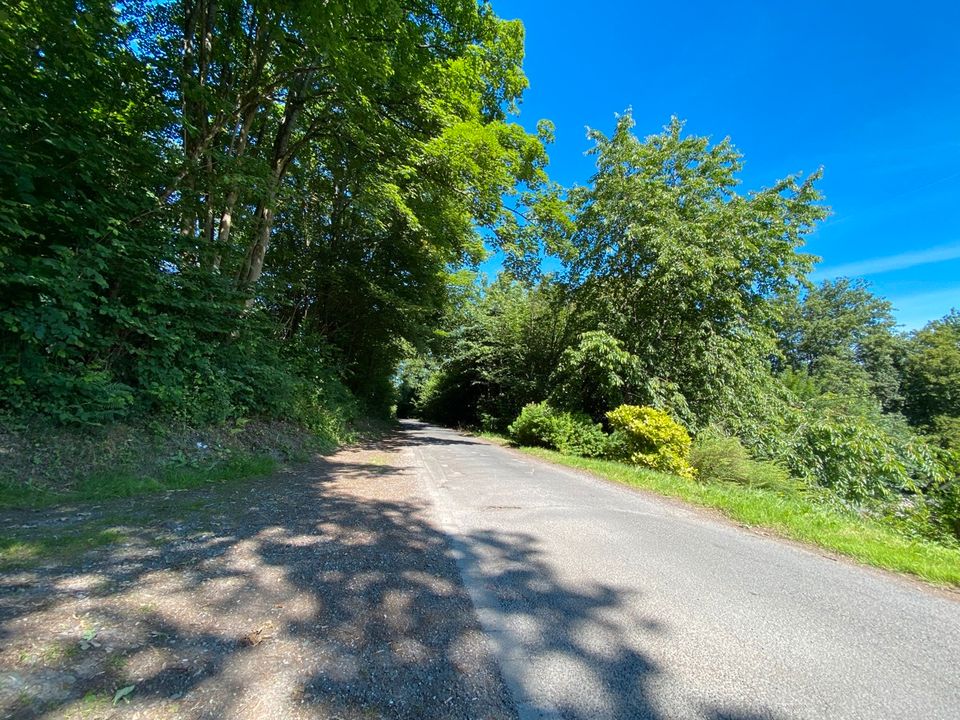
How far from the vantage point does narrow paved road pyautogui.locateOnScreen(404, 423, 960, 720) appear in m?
2.00

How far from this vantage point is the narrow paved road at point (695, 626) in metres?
2.00

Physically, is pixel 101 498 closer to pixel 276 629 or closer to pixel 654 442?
pixel 276 629

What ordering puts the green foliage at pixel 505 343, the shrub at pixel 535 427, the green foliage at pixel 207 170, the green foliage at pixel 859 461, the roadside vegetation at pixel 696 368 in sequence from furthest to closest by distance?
the green foliage at pixel 505 343 < the shrub at pixel 535 427 < the green foliage at pixel 859 461 < the roadside vegetation at pixel 696 368 < the green foliage at pixel 207 170

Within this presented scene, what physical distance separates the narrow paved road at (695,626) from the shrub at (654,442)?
19.3ft

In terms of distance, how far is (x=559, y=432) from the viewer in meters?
13.4

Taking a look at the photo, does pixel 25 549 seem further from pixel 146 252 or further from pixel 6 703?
pixel 146 252

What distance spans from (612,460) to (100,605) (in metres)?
10.9

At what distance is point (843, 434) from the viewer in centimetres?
1058

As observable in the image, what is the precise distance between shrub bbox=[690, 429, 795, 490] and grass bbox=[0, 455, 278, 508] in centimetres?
940

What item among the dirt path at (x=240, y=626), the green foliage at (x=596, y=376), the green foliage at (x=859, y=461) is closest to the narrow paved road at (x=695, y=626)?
the dirt path at (x=240, y=626)

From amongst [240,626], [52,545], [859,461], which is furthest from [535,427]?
[240,626]

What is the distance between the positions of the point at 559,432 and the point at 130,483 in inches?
423

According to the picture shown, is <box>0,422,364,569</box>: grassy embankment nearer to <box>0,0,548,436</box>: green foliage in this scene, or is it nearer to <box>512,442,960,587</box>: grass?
<box>0,0,548,436</box>: green foliage

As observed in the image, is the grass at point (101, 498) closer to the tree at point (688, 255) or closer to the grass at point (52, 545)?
the grass at point (52, 545)
